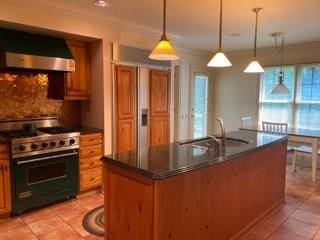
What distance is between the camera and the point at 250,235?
2.62 meters

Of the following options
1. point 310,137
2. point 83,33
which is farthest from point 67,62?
point 310,137

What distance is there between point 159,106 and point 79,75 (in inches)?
54.0

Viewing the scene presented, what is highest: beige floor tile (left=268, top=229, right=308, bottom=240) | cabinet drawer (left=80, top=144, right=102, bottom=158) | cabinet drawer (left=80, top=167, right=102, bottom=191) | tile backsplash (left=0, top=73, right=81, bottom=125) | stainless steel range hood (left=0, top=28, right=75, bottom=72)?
stainless steel range hood (left=0, top=28, right=75, bottom=72)

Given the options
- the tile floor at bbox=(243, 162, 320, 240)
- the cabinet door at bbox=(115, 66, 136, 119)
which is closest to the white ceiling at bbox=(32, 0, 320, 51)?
the cabinet door at bbox=(115, 66, 136, 119)

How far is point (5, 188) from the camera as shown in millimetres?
2832

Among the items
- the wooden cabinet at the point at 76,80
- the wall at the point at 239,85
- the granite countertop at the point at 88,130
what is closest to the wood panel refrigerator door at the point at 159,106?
the granite countertop at the point at 88,130

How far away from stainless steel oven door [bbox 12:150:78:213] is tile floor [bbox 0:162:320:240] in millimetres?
154

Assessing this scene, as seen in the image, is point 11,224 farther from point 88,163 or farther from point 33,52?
point 33,52

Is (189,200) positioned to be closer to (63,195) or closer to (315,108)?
(63,195)

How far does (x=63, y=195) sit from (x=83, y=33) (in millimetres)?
2139

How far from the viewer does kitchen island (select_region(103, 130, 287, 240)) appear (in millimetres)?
1746

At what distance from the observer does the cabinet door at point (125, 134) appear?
3.82 meters

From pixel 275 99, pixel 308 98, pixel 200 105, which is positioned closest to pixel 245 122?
pixel 275 99

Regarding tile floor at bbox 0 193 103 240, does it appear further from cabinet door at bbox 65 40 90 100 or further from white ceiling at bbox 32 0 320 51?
white ceiling at bbox 32 0 320 51
